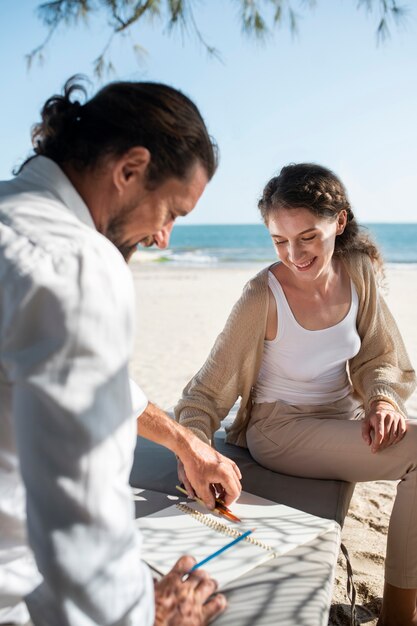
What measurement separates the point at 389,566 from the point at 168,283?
49.7 feet

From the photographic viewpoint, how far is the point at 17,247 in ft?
3.00

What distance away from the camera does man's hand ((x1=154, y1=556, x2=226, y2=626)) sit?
124cm

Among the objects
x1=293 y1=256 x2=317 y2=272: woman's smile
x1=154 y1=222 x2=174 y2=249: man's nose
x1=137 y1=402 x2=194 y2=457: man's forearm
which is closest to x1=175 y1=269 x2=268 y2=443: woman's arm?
x1=293 y1=256 x2=317 y2=272: woman's smile

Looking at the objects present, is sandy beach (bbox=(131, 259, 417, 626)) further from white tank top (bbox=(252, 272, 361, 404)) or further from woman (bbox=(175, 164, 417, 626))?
white tank top (bbox=(252, 272, 361, 404))

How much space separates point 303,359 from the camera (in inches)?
99.8

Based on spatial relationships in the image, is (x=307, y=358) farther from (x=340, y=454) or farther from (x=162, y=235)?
(x=162, y=235)

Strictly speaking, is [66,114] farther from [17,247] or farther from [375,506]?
[375,506]

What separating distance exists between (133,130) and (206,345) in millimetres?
7582

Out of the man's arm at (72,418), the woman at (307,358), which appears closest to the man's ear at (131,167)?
the man's arm at (72,418)

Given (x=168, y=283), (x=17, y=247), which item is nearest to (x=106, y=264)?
(x=17, y=247)

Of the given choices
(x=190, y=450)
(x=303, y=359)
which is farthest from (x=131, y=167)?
(x=303, y=359)

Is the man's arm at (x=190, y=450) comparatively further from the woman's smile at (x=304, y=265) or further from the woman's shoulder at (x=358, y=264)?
the woman's shoulder at (x=358, y=264)

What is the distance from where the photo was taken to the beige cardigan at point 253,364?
252 centimetres

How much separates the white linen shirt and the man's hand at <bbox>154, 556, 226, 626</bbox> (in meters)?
0.30
